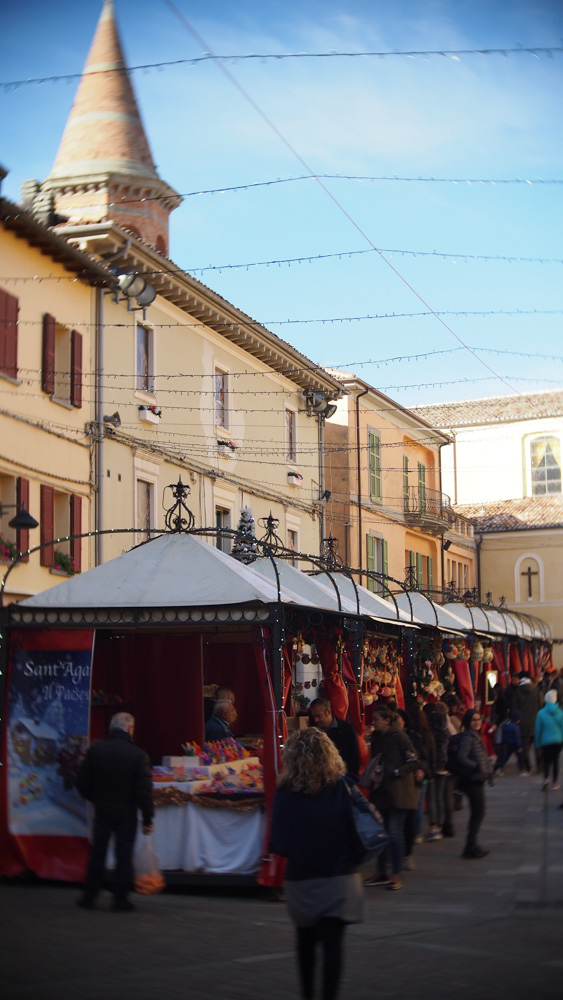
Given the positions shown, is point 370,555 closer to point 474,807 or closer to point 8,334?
point 8,334

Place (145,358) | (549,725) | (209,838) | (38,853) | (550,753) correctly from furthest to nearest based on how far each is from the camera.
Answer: (145,358)
(550,753)
(549,725)
(38,853)
(209,838)

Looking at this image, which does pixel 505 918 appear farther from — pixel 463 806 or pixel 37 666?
pixel 463 806

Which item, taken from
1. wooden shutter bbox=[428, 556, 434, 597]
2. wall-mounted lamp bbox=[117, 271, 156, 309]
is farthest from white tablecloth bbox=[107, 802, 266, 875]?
wooden shutter bbox=[428, 556, 434, 597]

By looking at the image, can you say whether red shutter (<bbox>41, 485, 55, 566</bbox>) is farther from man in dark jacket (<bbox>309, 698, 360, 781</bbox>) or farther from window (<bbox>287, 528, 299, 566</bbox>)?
window (<bbox>287, 528, 299, 566</bbox>)

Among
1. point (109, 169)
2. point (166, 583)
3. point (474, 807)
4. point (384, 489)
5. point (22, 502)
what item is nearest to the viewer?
point (166, 583)

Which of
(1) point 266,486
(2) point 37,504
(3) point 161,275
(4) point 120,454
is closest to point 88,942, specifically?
(2) point 37,504

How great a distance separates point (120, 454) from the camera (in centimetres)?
2286

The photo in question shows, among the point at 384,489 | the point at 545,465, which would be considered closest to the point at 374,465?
the point at 384,489

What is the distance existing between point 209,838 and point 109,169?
20959 mm

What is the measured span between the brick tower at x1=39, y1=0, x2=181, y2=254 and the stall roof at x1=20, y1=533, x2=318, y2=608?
1659 centimetres

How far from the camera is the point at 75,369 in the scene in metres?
21.5

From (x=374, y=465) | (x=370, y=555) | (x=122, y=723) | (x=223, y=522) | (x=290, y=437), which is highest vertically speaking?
(x=374, y=465)

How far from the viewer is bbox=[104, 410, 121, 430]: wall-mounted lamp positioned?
73.2ft

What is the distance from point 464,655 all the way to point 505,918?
450 inches
